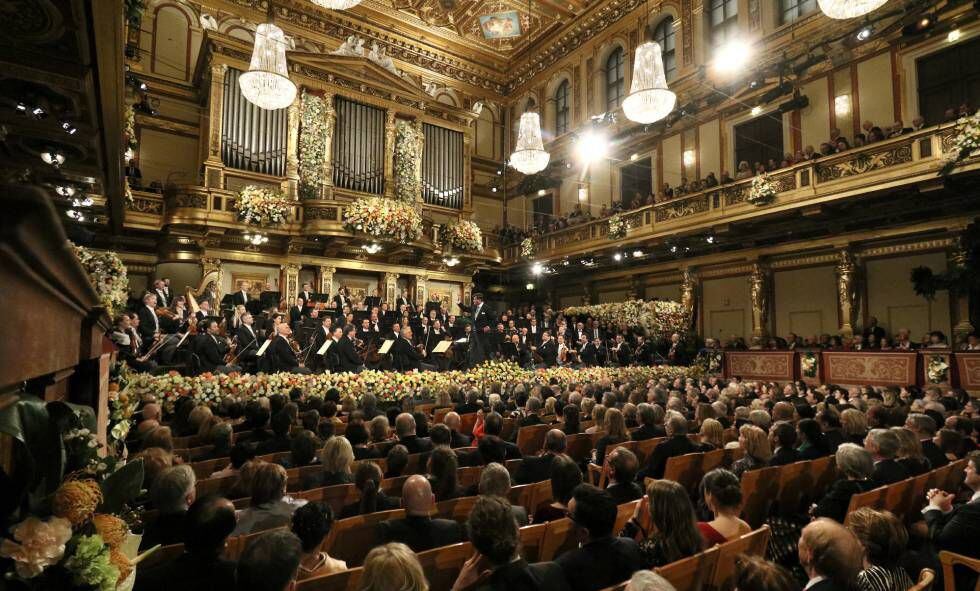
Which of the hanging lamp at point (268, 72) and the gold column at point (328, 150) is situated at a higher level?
the gold column at point (328, 150)

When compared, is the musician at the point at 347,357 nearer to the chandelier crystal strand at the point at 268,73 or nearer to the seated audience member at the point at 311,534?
the chandelier crystal strand at the point at 268,73

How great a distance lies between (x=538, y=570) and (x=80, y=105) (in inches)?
235

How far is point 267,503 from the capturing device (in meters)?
2.82

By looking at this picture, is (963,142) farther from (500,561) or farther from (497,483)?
(500,561)

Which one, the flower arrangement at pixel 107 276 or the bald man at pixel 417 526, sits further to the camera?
the flower arrangement at pixel 107 276

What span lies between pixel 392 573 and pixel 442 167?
59.1 feet

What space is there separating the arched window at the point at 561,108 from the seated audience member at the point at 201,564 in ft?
68.1

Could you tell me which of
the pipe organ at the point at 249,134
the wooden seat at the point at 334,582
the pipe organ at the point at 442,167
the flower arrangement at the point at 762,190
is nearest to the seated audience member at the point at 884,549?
the wooden seat at the point at 334,582

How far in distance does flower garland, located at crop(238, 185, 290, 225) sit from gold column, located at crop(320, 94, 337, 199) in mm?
1573

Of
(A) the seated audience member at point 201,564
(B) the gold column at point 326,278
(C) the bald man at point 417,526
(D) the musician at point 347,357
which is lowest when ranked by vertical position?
(C) the bald man at point 417,526

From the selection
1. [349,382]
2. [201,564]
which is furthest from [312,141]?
[201,564]

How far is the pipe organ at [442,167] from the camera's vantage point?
18.5 m

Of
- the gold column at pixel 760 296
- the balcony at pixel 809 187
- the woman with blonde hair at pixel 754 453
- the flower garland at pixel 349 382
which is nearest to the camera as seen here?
the woman with blonde hair at pixel 754 453

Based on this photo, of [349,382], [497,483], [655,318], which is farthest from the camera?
[655,318]
